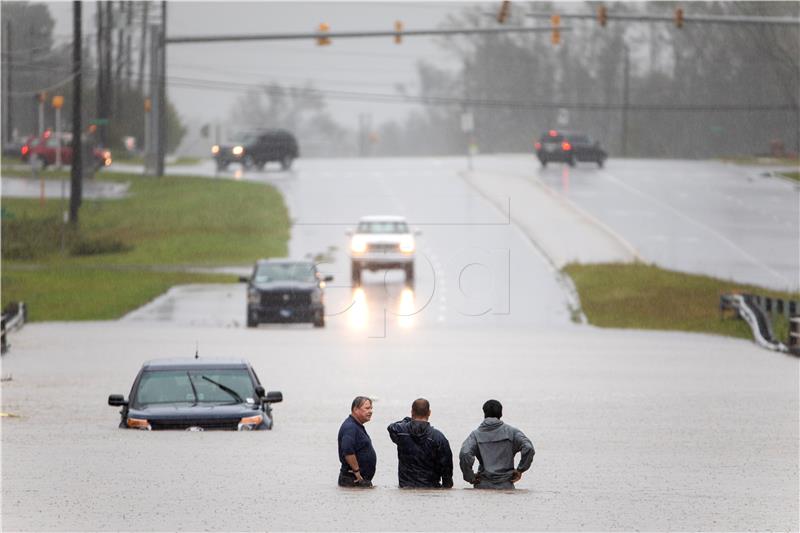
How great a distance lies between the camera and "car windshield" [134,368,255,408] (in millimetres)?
19406

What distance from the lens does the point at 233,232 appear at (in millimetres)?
67062

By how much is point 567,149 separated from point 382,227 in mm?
43984

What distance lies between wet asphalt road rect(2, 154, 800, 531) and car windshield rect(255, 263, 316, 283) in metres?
1.41

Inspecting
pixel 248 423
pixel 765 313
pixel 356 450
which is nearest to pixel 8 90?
pixel 765 313

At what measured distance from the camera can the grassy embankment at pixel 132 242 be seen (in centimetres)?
5000

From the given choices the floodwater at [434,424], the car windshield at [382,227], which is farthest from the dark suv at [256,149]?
the floodwater at [434,424]

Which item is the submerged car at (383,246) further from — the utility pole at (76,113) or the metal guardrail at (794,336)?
the utility pole at (76,113)

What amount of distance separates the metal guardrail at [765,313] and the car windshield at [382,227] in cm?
1092

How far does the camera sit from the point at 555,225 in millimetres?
65062

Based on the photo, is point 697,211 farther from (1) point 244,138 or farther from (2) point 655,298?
(1) point 244,138

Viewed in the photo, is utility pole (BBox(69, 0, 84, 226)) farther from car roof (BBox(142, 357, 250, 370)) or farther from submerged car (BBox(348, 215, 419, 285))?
car roof (BBox(142, 357, 250, 370))

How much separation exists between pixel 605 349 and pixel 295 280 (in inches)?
327

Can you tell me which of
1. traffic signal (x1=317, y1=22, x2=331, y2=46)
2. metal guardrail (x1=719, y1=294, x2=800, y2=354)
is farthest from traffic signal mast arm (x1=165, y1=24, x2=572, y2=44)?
metal guardrail (x1=719, y1=294, x2=800, y2=354)

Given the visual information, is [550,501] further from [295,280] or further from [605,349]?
[295,280]
